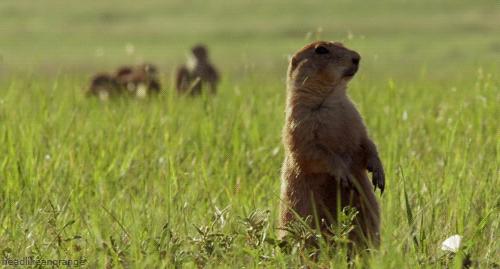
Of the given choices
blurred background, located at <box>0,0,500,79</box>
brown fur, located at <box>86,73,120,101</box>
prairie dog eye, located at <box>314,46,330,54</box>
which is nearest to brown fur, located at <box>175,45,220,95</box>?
brown fur, located at <box>86,73,120,101</box>

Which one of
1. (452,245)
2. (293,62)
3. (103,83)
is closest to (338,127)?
(293,62)

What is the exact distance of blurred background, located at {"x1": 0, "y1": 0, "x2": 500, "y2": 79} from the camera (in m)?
27.8

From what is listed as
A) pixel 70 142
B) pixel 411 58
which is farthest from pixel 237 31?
pixel 70 142

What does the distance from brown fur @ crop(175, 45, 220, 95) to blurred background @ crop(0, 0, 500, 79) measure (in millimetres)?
10572

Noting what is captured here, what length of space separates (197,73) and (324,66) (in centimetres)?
798

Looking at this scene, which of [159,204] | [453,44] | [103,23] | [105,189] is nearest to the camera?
[159,204]

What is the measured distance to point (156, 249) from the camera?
3.72 m

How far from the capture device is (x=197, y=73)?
12.5 meters

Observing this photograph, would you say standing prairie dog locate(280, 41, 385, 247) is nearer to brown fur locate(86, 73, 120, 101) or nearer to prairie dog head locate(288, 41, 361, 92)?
prairie dog head locate(288, 41, 361, 92)

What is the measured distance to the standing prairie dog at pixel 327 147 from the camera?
429 centimetres

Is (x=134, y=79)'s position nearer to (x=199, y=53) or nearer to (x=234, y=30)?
(x=199, y=53)

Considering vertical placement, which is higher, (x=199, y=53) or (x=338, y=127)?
A: (x=338, y=127)

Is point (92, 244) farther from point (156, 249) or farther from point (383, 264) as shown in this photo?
point (383, 264)

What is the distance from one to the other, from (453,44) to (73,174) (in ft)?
88.5
